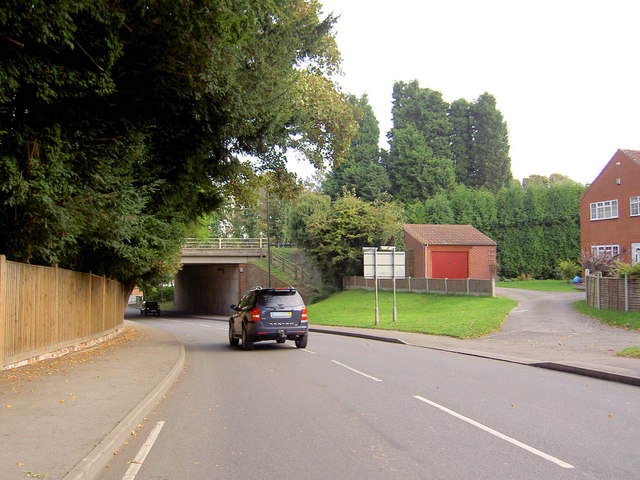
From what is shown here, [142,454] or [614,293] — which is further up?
[614,293]

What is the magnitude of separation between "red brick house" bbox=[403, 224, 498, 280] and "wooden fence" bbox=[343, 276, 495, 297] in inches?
136

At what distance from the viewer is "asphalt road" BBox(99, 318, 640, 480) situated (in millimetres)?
5363

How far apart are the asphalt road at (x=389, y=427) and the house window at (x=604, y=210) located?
28331 mm

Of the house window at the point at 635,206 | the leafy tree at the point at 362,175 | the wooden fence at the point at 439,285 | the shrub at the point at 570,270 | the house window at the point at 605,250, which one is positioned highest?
the leafy tree at the point at 362,175

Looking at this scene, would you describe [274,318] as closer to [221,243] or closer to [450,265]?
[450,265]

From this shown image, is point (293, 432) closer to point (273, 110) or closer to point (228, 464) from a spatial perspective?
point (228, 464)

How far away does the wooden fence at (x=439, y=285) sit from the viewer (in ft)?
105

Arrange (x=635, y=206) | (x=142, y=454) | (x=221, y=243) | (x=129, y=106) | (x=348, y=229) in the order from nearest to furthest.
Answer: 1. (x=142, y=454)
2. (x=129, y=106)
3. (x=635, y=206)
4. (x=348, y=229)
5. (x=221, y=243)

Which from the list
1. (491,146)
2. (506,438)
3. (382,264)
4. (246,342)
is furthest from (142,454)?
(491,146)

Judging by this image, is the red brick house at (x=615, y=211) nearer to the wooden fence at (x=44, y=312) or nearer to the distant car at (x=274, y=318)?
the distant car at (x=274, y=318)

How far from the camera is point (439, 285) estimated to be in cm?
3638

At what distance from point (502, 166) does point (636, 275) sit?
55995 mm

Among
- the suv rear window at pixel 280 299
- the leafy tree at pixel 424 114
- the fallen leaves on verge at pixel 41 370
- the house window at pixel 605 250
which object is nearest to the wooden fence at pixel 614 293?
the house window at pixel 605 250

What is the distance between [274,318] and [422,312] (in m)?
15.5
